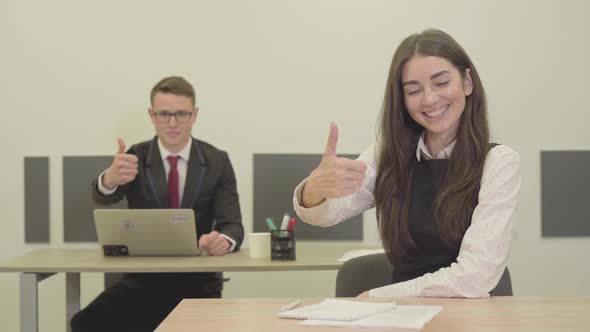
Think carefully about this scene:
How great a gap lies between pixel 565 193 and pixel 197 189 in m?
2.09

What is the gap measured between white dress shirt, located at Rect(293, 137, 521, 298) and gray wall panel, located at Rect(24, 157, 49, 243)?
232 centimetres

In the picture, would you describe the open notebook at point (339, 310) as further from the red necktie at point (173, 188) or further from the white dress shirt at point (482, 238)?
the red necktie at point (173, 188)

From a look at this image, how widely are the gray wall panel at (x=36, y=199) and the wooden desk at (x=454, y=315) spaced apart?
8.05 ft

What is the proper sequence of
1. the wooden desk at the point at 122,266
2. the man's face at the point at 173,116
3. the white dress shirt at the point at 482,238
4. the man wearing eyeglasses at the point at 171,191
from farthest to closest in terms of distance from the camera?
the man's face at the point at 173,116 → the man wearing eyeglasses at the point at 171,191 → the wooden desk at the point at 122,266 → the white dress shirt at the point at 482,238

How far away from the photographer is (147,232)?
292cm

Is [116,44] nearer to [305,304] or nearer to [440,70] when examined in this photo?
A: [440,70]

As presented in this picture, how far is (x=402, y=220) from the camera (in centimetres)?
208

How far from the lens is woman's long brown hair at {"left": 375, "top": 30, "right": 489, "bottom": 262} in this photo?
6.59ft

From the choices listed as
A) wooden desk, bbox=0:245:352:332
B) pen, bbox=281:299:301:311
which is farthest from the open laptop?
pen, bbox=281:299:301:311

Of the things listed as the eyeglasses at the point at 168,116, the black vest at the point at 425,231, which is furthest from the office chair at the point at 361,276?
the eyeglasses at the point at 168,116

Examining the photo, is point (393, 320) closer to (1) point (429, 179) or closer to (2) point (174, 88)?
(1) point (429, 179)

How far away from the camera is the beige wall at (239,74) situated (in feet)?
13.0

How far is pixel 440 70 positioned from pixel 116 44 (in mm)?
2362

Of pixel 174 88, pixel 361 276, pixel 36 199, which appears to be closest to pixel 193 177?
pixel 174 88
